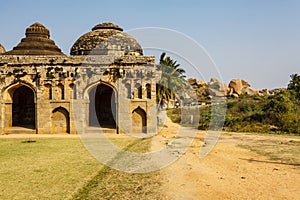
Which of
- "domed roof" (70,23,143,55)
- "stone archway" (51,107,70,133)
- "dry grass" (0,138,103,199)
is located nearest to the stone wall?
"stone archway" (51,107,70,133)

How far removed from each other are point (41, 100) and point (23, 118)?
Result: 4.91 metres

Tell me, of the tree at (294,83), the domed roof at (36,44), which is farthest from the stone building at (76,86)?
the tree at (294,83)

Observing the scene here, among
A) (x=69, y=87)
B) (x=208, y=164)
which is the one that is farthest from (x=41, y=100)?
(x=208, y=164)

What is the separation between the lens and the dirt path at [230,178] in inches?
240

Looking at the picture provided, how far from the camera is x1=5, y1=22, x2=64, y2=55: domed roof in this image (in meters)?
22.5

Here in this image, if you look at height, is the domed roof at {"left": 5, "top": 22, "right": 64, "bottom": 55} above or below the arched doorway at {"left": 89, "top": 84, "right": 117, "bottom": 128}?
above

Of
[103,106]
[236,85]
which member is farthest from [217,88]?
[103,106]

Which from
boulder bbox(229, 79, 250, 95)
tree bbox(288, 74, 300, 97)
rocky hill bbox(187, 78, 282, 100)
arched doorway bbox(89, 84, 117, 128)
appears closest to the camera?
arched doorway bbox(89, 84, 117, 128)

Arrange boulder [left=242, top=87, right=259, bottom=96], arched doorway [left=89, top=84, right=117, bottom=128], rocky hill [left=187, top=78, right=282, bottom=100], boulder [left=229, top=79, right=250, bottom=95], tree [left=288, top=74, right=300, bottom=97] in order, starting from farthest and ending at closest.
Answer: boulder [left=242, top=87, right=259, bottom=96] → boulder [left=229, top=79, right=250, bottom=95] → rocky hill [left=187, top=78, right=282, bottom=100] → tree [left=288, top=74, right=300, bottom=97] → arched doorway [left=89, top=84, right=117, bottom=128]

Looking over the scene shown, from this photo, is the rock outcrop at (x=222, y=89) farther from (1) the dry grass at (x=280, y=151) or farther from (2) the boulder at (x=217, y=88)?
(1) the dry grass at (x=280, y=151)

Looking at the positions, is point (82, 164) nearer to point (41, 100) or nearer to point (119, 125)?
point (119, 125)

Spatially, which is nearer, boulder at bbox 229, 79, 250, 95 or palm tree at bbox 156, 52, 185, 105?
palm tree at bbox 156, 52, 185, 105

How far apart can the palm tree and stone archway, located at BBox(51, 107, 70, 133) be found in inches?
313

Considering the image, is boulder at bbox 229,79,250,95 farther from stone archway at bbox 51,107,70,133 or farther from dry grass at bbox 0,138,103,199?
dry grass at bbox 0,138,103,199
